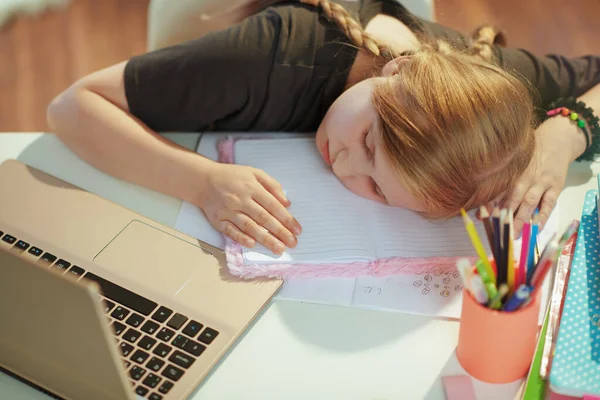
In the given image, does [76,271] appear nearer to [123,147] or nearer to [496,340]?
[123,147]

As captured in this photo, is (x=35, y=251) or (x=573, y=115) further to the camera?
(x=573, y=115)

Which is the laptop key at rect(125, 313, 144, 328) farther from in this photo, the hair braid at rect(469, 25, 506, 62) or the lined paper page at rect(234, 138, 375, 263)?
the hair braid at rect(469, 25, 506, 62)

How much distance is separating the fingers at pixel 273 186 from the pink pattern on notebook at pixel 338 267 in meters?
0.09

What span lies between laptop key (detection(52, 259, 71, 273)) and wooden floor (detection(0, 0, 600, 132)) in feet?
2.86

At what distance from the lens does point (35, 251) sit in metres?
0.84

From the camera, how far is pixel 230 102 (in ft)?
3.33

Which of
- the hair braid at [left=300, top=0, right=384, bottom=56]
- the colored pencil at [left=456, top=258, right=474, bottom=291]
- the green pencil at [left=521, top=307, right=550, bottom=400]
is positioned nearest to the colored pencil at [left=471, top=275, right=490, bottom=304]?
the colored pencil at [left=456, top=258, right=474, bottom=291]

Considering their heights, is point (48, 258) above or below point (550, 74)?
below

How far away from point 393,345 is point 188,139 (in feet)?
1.48

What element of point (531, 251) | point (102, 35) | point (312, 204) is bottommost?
point (102, 35)

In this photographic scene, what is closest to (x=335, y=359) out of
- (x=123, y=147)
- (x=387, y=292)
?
(x=387, y=292)

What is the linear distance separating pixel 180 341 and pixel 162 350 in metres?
0.02

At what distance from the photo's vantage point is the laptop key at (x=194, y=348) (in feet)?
2.43

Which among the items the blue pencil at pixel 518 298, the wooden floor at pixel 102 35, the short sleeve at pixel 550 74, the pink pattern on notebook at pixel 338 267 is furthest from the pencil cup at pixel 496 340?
the wooden floor at pixel 102 35
